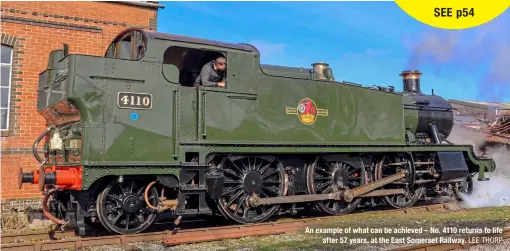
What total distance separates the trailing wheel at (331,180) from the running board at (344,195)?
0.72 ft

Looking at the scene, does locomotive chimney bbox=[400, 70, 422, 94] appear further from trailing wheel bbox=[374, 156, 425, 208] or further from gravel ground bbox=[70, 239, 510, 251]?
gravel ground bbox=[70, 239, 510, 251]

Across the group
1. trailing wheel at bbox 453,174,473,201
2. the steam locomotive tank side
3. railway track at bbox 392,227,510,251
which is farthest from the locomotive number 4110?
trailing wheel at bbox 453,174,473,201

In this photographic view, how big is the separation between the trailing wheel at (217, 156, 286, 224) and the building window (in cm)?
500

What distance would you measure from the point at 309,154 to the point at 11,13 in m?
6.82

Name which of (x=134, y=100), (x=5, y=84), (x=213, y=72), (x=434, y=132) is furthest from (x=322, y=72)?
(x=5, y=84)

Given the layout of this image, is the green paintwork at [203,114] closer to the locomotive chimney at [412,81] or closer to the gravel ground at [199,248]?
the gravel ground at [199,248]

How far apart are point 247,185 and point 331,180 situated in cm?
202

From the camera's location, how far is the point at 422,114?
11336 mm

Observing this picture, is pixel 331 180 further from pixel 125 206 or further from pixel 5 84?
pixel 5 84

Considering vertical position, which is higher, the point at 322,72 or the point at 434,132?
the point at 322,72

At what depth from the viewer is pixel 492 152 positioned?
14742 mm

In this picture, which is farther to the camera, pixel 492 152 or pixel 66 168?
pixel 492 152

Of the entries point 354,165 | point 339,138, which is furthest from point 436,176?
point 339,138

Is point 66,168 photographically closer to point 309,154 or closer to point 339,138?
point 309,154
